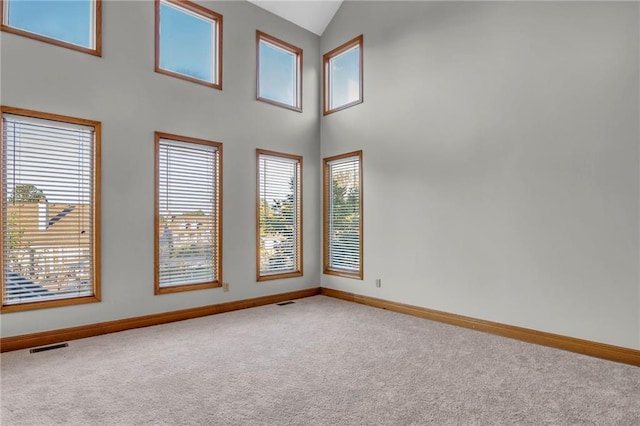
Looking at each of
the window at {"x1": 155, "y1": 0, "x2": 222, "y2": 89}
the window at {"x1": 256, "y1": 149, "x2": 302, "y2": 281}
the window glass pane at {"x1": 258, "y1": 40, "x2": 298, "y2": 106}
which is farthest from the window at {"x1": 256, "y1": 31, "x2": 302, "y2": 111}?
the window at {"x1": 256, "y1": 149, "x2": 302, "y2": 281}

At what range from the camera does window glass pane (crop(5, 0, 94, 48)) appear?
3.44 metres

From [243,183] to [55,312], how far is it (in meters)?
2.50

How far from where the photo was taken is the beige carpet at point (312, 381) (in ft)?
7.28

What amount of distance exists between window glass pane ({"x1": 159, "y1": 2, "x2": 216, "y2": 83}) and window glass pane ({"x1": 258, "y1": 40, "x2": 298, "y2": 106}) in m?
0.79

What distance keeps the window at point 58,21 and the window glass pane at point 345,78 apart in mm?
3203

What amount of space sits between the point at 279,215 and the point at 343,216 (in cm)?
96

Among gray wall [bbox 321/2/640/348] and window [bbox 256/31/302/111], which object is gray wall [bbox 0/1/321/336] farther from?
gray wall [bbox 321/2/640/348]

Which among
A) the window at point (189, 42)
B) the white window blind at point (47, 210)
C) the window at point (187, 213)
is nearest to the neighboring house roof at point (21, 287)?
the white window blind at point (47, 210)

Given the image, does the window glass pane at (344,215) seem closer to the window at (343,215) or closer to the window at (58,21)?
the window at (343,215)

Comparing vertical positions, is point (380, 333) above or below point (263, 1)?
below

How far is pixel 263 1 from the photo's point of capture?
16.9 ft

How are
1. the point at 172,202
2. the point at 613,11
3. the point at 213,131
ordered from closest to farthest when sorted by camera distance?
the point at 613,11 → the point at 172,202 → the point at 213,131

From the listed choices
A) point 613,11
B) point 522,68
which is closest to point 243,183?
point 522,68

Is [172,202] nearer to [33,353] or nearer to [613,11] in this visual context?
[33,353]
